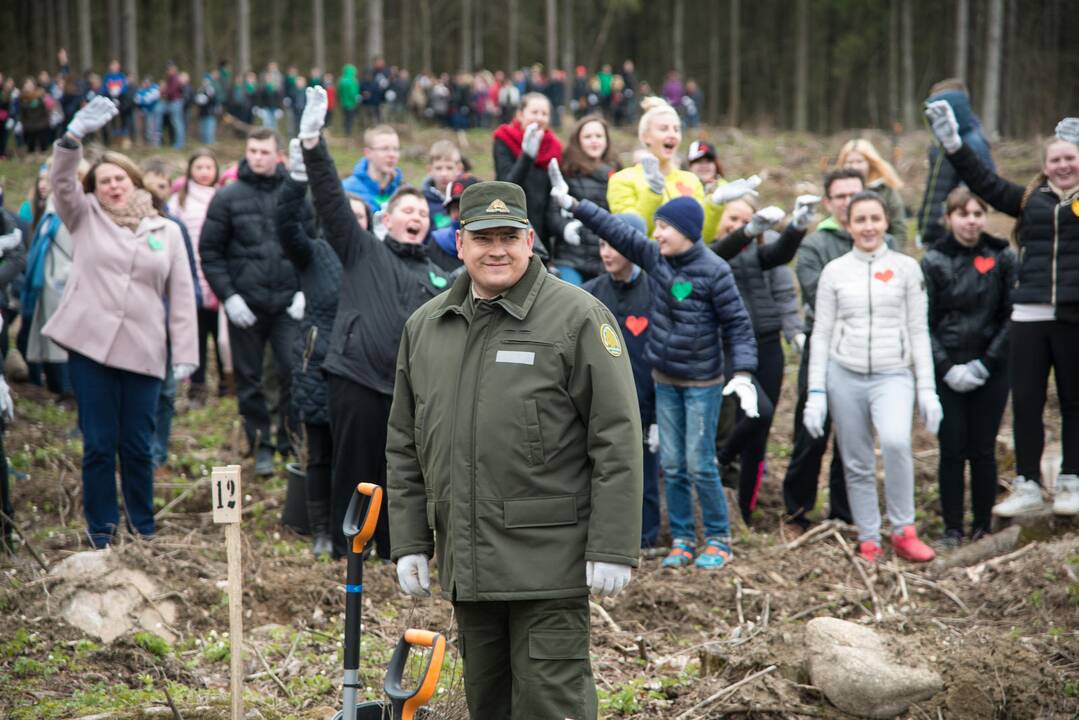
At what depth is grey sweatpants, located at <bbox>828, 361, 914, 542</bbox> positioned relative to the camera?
22.5 ft

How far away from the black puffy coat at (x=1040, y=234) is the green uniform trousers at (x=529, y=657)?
4220 millimetres

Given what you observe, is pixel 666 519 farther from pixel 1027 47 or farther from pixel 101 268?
pixel 1027 47

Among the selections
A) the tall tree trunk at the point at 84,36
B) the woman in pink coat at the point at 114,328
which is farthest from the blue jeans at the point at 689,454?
the tall tree trunk at the point at 84,36

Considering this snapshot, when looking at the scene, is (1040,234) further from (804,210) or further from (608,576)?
(608,576)

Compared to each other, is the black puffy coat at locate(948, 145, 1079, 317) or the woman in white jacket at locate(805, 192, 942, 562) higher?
the black puffy coat at locate(948, 145, 1079, 317)

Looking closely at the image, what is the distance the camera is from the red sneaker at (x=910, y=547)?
6895mm

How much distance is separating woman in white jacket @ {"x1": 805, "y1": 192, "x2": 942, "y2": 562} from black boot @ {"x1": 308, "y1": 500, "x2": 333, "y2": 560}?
300 centimetres

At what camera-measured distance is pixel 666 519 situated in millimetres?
7570

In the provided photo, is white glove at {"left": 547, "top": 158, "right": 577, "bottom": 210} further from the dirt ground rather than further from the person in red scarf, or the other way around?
the dirt ground

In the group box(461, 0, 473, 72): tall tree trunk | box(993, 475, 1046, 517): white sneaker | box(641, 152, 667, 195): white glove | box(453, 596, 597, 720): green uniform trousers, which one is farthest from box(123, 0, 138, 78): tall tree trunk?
box(453, 596, 597, 720): green uniform trousers

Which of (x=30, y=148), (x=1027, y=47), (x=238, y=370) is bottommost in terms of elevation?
(x=238, y=370)

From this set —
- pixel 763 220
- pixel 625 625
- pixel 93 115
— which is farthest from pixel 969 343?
pixel 93 115

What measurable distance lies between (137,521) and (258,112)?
76.3 feet

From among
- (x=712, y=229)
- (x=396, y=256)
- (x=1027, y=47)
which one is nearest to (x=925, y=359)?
(x=712, y=229)
